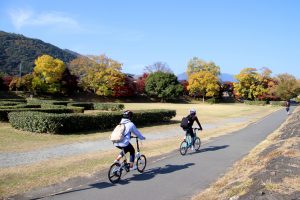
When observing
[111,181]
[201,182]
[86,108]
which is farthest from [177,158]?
[86,108]

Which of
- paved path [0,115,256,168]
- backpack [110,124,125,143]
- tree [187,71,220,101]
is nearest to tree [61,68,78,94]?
tree [187,71,220,101]

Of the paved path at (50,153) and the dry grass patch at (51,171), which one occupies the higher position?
the dry grass patch at (51,171)

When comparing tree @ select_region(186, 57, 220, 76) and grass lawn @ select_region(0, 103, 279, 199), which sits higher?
tree @ select_region(186, 57, 220, 76)

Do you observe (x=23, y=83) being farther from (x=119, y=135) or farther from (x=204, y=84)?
(x=119, y=135)

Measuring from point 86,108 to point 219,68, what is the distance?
214ft

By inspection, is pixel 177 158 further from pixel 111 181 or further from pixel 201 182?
pixel 111 181

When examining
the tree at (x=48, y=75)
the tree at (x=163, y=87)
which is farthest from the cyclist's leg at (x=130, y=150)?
the tree at (x=163, y=87)

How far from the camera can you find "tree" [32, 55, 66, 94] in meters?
60.6

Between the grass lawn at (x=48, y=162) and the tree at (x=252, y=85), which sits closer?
the grass lawn at (x=48, y=162)

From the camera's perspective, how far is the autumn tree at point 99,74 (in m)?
69.6

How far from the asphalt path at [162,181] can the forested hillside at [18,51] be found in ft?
288

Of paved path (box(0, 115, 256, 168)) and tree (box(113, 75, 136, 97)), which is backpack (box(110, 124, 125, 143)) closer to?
paved path (box(0, 115, 256, 168))

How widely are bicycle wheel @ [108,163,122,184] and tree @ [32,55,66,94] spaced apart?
5504 centimetres

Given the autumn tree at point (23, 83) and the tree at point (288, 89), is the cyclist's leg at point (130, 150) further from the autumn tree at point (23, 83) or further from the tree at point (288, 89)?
the tree at point (288, 89)
